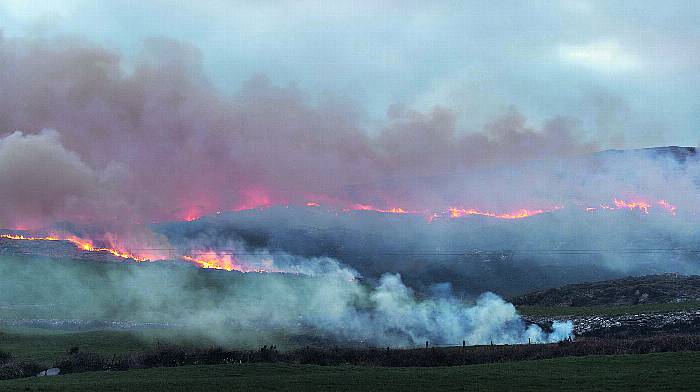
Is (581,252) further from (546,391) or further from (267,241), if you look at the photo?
(546,391)

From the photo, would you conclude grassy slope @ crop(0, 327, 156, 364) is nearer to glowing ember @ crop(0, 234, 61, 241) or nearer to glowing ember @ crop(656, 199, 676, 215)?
glowing ember @ crop(0, 234, 61, 241)

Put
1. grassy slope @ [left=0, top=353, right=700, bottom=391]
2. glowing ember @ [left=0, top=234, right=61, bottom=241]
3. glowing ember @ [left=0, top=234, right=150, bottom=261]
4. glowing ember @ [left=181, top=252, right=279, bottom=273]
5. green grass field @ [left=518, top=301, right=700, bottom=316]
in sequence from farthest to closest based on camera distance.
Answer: glowing ember @ [left=0, top=234, right=61, bottom=241], glowing ember @ [left=0, top=234, right=150, bottom=261], glowing ember @ [left=181, top=252, right=279, bottom=273], green grass field @ [left=518, top=301, right=700, bottom=316], grassy slope @ [left=0, top=353, right=700, bottom=391]

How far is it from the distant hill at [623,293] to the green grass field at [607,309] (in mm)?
6642

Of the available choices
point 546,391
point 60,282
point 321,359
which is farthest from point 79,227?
point 546,391

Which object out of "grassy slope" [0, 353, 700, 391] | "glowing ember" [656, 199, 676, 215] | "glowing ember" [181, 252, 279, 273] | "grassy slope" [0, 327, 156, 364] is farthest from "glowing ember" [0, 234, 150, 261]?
"glowing ember" [656, 199, 676, 215]

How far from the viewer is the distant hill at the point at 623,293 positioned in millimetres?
125231

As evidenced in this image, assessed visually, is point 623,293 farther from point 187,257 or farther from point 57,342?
point 57,342

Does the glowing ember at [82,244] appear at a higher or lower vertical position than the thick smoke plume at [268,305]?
higher

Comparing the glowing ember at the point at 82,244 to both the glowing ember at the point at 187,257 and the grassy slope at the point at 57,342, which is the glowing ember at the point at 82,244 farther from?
the grassy slope at the point at 57,342

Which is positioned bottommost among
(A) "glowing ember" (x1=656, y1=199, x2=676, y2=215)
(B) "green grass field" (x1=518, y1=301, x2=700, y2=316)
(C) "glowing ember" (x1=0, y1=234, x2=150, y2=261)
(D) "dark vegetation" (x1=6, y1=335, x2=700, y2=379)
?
(D) "dark vegetation" (x1=6, y1=335, x2=700, y2=379)

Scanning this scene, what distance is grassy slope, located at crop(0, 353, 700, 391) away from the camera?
5112 centimetres

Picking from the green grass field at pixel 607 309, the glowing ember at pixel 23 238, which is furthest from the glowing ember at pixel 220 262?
the green grass field at pixel 607 309

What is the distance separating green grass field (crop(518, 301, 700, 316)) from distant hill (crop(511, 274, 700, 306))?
261 inches

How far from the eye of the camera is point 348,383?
53938 millimetres
